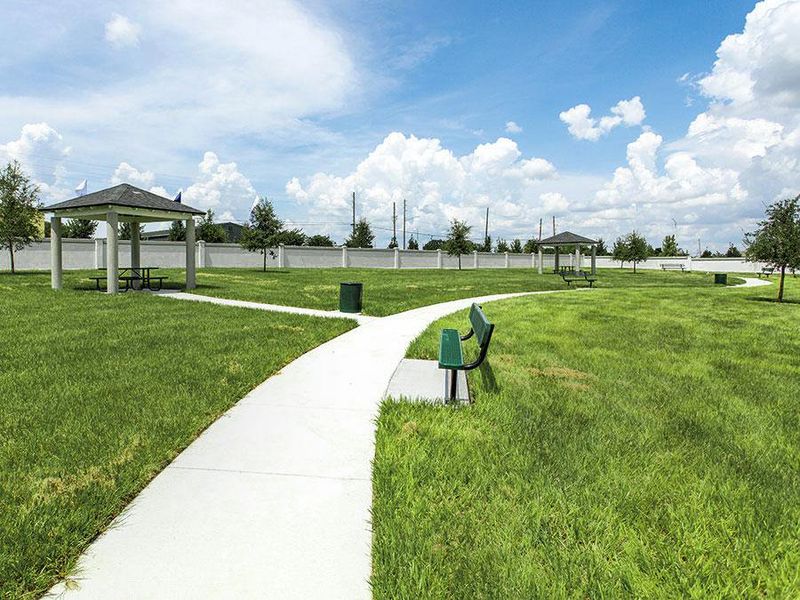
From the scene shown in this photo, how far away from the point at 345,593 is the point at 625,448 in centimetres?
283

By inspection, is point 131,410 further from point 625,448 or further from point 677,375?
point 677,375

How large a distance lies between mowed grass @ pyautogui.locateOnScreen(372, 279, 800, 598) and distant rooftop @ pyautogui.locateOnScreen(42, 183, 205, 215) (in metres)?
14.9

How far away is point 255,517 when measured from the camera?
2.90m

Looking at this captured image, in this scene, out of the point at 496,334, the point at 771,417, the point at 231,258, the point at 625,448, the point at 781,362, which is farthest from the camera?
the point at 231,258

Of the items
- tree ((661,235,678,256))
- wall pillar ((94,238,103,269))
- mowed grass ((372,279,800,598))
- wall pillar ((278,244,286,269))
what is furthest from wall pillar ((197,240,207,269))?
tree ((661,235,678,256))

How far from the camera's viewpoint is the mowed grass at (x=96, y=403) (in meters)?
2.79

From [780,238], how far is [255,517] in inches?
815

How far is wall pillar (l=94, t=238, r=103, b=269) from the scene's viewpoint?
31.1 meters

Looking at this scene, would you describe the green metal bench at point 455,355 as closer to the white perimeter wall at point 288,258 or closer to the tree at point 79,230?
the white perimeter wall at point 288,258

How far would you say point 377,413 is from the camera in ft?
15.6

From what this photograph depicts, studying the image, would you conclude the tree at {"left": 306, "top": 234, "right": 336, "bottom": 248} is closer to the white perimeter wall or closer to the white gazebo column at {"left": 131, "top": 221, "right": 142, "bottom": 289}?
the white perimeter wall

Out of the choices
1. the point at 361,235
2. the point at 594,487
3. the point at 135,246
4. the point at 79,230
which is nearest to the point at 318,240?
the point at 361,235

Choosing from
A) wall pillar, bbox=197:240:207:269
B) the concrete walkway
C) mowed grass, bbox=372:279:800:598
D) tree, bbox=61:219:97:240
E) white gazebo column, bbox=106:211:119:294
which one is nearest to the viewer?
the concrete walkway

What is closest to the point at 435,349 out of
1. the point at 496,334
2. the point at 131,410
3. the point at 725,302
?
the point at 496,334
